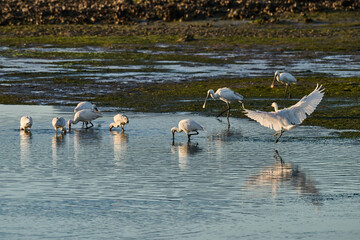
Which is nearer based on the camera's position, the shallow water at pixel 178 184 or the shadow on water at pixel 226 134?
the shallow water at pixel 178 184

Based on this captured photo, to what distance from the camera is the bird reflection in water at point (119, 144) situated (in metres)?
15.6

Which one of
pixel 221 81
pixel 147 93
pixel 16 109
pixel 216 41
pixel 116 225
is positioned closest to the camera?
pixel 116 225

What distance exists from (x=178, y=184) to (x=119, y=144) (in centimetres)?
463

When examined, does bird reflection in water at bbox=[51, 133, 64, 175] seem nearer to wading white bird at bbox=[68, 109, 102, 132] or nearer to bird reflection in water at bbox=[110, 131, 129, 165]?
wading white bird at bbox=[68, 109, 102, 132]

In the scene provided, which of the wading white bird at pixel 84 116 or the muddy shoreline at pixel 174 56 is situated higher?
the muddy shoreline at pixel 174 56

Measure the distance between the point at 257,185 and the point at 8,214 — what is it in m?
4.07

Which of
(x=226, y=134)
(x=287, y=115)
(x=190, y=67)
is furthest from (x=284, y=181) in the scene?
(x=190, y=67)

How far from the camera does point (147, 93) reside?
26.9 meters

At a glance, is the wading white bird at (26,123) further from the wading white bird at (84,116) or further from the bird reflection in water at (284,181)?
the bird reflection in water at (284,181)

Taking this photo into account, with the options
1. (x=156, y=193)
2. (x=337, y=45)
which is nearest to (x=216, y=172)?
(x=156, y=193)

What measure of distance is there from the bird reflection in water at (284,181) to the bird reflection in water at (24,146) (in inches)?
178

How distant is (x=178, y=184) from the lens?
12.9 m

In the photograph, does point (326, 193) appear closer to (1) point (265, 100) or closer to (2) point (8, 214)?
(2) point (8, 214)

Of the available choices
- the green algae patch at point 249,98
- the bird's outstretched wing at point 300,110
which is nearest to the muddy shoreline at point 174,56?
the green algae patch at point 249,98
